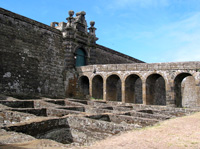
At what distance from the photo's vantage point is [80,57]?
61.2 ft

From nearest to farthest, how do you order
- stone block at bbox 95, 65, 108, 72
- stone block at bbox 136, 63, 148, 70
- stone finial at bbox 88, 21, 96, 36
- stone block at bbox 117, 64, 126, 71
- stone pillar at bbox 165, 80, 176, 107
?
stone pillar at bbox 165, 80, 176, 107
stone block at bbox 136, 63, 148, 70
stone block at bbox 117, 64, 126, 71
stone block at bbox 95, 65, 108, 72
stone finial at bbox 88, 21, 96, 36

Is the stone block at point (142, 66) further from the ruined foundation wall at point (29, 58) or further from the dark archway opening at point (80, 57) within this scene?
the ruined foundation wall at point (29, 58)

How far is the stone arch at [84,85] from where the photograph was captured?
17.7 meters

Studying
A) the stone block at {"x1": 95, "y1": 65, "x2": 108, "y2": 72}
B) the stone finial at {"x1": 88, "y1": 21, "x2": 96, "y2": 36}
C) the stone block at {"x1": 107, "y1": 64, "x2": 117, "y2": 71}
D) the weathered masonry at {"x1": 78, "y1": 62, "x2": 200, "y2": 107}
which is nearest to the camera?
the weathered masonry at {"x1": 78, "y1": 62, "x2": 200, "y2": 107}

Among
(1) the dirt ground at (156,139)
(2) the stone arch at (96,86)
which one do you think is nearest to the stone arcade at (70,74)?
(2) the stone arch at (96,86)

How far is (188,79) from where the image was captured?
2408 cm

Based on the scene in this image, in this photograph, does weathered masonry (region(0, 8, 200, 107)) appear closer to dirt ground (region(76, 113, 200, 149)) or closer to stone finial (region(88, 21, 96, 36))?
stone finial (region(88, 21, 96, 36))

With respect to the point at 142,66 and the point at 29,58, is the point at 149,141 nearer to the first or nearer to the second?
the point at 142,66

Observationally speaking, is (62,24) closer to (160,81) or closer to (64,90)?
(64,90)

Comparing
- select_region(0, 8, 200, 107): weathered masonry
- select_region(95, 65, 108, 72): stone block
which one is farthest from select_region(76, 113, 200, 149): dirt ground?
select_region(95, 65, 108, 72): stone block

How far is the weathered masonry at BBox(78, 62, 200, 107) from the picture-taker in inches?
514

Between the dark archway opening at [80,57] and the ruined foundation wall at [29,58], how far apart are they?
1374 millimetres

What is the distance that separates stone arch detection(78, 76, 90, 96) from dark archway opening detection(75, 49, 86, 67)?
1.42 meters

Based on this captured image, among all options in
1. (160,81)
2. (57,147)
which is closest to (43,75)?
(57,147)
